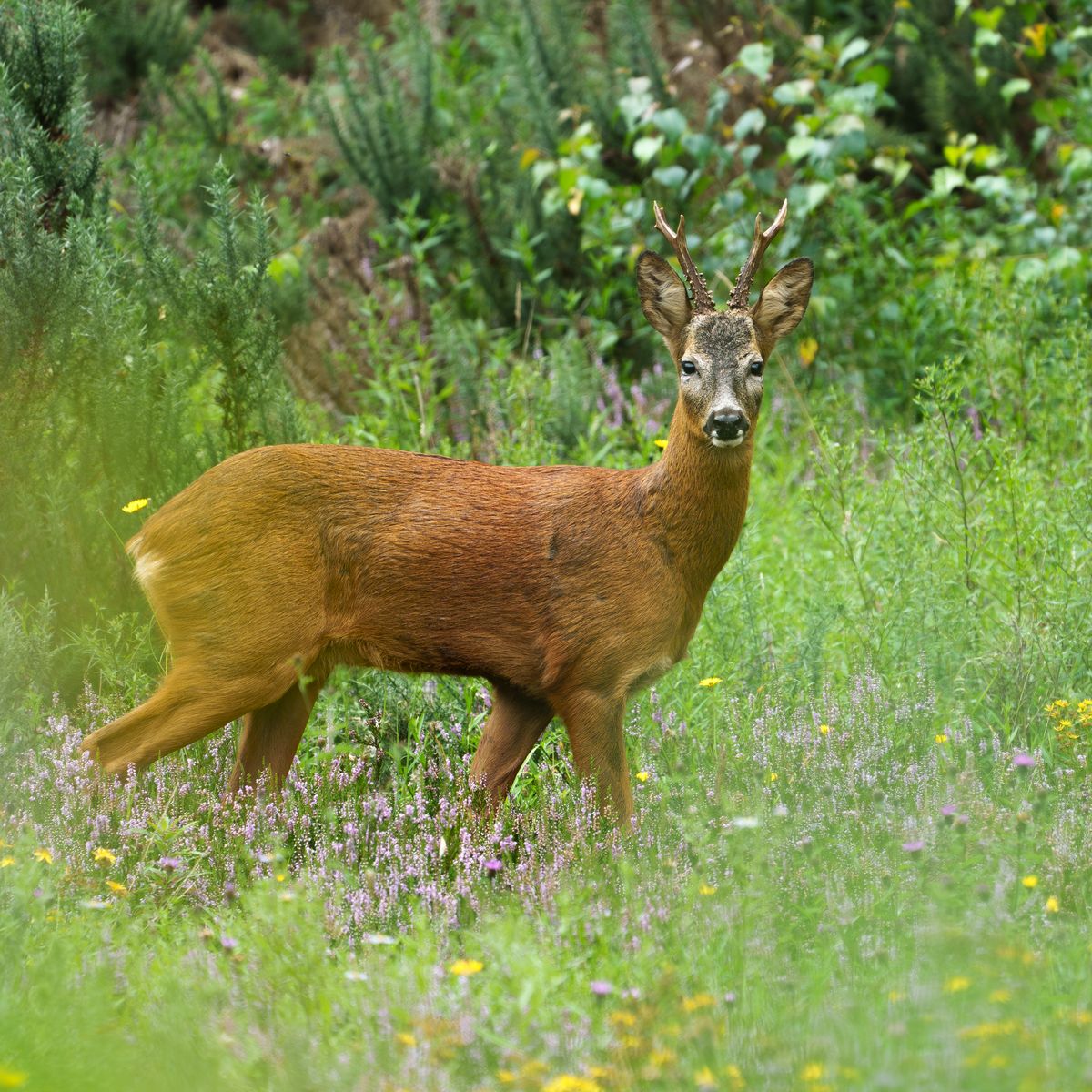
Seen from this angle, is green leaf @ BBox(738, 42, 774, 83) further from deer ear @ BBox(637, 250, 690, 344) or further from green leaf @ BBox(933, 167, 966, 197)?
deer ear @ BBox(637, 250, 690, 344)

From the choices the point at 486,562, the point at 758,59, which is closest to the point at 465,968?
the point at 486,562

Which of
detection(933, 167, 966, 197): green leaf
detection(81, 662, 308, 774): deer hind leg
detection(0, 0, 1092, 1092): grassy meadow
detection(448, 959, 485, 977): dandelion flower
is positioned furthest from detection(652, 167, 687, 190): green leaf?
detection(448, 959, 485, 977): dandelion flower

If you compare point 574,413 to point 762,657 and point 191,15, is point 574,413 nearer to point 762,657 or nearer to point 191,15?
point 762,657

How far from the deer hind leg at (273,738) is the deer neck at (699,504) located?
1.21m

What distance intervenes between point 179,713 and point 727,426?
5.88 feet

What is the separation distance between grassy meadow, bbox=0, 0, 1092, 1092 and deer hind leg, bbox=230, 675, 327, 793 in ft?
0.41

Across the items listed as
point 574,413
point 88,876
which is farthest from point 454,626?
point 574,413

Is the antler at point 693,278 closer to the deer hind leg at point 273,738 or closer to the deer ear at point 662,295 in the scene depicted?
the deer ear at point 662,295

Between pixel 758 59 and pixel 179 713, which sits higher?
Answer: pixel 179 713

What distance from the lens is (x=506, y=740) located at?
504cm

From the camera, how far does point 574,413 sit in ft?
25.2

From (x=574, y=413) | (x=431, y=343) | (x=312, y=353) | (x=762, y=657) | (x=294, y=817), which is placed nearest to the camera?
(x=294, y=817)

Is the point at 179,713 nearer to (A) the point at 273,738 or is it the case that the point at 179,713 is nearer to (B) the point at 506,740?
(A) the point at 273,738

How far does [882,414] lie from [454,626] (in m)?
4.50
